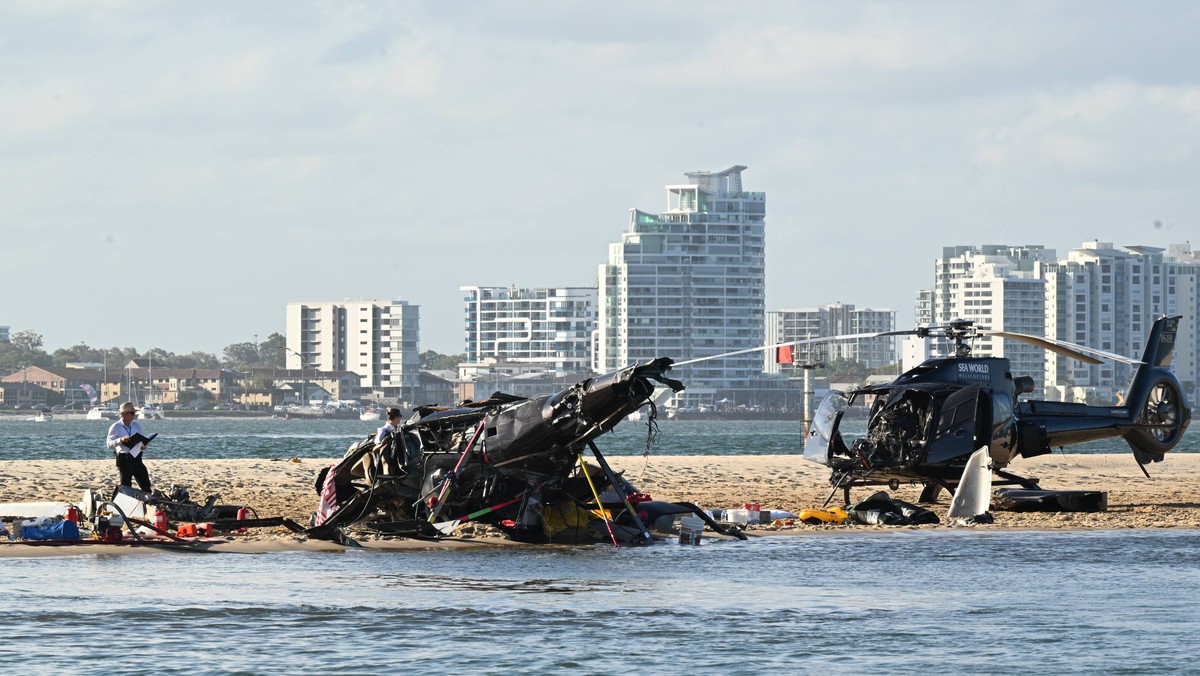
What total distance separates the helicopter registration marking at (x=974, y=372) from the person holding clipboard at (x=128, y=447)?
1294cm

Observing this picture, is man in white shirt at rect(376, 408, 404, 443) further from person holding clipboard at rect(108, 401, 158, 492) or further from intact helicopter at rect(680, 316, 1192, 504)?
intact helicopter at rect(680, 316, 1192, 504)

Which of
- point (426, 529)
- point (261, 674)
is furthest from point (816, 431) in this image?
point (261, 674)

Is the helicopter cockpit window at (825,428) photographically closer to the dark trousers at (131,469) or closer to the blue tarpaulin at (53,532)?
the dark trousers at (131,469)

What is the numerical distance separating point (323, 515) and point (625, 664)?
346 inches

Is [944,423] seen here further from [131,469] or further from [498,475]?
[131,469]

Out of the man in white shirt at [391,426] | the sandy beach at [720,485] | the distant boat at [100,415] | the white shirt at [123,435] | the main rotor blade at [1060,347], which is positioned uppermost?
the main rotor blade at [1060,347]

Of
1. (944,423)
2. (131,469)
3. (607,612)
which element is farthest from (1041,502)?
(131,469)

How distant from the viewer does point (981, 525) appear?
26.4 m

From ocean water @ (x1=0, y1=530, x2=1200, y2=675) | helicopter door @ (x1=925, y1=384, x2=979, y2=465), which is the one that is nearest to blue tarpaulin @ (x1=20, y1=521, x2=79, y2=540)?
ocean water @ (x1=0, y1=530, x2=1200, y2=675)

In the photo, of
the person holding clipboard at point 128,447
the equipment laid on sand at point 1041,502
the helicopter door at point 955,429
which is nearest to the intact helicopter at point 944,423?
the helicopter door at point 955,429

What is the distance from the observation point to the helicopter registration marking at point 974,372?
88.7 ft

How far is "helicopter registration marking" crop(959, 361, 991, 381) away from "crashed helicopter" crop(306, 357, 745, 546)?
6.81m

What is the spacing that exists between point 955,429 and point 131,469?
1279cm

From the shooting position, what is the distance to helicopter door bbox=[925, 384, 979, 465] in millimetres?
26344
